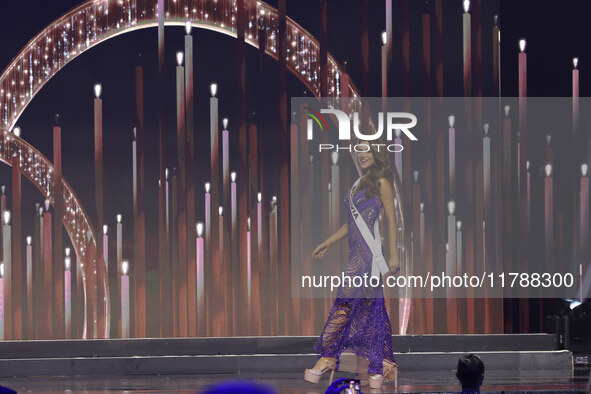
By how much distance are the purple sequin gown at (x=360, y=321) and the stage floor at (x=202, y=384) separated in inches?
9.5

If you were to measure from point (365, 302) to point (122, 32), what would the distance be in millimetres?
2948

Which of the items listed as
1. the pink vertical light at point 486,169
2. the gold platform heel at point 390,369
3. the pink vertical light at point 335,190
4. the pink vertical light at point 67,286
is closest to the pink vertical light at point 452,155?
the pink vertical light at point 486,169

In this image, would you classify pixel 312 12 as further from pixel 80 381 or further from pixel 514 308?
pixel 80 381

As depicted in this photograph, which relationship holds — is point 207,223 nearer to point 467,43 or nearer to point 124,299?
point 124,299

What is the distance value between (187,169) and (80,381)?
5.67 ft

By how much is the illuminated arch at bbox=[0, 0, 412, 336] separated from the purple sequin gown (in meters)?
1.49

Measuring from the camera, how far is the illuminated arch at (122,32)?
6566 mm

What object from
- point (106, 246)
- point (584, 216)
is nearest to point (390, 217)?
point (584, 216)

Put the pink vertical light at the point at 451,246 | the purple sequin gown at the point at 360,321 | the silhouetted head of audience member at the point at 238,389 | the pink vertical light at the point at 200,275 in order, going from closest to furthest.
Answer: the silhouetted head of audience member at the point at 238,389 < the purple sequin gown at the point at 360,321 < the pink vertical light at the point at 200,275 < the pink vertical light at the point at 451,246

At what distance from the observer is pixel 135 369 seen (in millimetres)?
6148

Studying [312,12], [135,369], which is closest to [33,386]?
[135,369]

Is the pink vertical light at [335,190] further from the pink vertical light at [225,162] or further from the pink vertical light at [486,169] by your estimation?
the pink vertical light at [486,169]

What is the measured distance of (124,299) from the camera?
645 centimetres

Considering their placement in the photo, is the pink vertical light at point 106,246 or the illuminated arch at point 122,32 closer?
the pink vertical light at point 106,246
